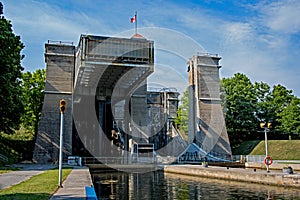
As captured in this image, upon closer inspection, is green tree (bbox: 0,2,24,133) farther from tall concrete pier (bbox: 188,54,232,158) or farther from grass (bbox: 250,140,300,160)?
grass (bbox: 250,140,300,160)

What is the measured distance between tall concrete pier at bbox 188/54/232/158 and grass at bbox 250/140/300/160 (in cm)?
390

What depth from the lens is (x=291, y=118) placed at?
40938mm

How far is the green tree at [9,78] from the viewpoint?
771 inches

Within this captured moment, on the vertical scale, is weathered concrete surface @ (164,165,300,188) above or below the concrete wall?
below

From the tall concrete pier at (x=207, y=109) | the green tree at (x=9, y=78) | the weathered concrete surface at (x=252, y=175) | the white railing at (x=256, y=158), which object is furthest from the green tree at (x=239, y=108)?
the green tree at (x=9, y=78)

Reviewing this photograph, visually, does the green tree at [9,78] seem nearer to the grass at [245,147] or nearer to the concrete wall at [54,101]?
the concrete wall at [54,101]

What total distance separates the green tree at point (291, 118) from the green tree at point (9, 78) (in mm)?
32866

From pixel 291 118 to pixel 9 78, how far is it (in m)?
34.5

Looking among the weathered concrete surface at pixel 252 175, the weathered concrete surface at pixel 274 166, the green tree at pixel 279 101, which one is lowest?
the weathered concrete surface at pixel 274 166

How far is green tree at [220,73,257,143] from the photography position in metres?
45.6

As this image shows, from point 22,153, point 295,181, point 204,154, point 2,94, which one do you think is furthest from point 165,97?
point 295,181

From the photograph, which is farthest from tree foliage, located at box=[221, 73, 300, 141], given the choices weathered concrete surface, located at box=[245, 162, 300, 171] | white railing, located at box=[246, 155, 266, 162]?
weathered concrete surface, located at box=[245, 162, 300, 171]

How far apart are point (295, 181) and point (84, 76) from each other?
23559 mm

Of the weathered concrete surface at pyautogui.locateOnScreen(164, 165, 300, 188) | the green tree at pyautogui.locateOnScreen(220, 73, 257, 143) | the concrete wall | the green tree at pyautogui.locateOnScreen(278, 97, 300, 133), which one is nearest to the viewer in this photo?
the weathered concrete surface at pyautogui.locateOnScreen(164, 165, 300, 188)
